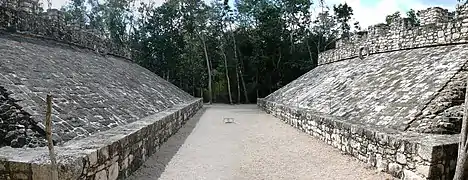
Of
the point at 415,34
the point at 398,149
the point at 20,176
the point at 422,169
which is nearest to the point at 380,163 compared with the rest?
the point at 398,149

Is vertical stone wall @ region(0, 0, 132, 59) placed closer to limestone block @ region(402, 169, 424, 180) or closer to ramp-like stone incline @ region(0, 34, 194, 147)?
ramp-like stone incline @ region(0, 34, 194, 147)

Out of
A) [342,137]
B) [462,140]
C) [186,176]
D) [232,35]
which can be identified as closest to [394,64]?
[342,137]

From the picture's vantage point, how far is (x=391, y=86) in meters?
8.23

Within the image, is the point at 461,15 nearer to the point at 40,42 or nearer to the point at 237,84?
the point at 40,42

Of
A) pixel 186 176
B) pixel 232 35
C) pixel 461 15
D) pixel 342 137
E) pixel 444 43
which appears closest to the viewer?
pixel 186 176

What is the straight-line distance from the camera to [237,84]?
3034 cm

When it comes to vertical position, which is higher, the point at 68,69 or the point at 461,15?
the point at 461,15

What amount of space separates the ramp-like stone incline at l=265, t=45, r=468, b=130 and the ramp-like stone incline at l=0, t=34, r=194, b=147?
4766 mm

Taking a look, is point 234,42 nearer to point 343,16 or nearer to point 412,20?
point 343,16

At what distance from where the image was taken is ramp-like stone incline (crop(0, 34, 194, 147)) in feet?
15.5

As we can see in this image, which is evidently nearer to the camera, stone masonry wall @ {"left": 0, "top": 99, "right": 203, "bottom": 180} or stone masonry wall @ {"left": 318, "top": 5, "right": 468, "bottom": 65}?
stone masonry wall @ {"left": 0, "top": 99, "right": 203, "bottom": 180}

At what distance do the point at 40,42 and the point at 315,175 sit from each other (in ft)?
25.6

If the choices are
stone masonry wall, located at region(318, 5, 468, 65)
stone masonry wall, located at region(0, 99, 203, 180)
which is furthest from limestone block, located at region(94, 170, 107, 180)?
stone masonry wall, located at region(318, 5, 468, 65)

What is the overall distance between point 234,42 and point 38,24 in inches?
793
